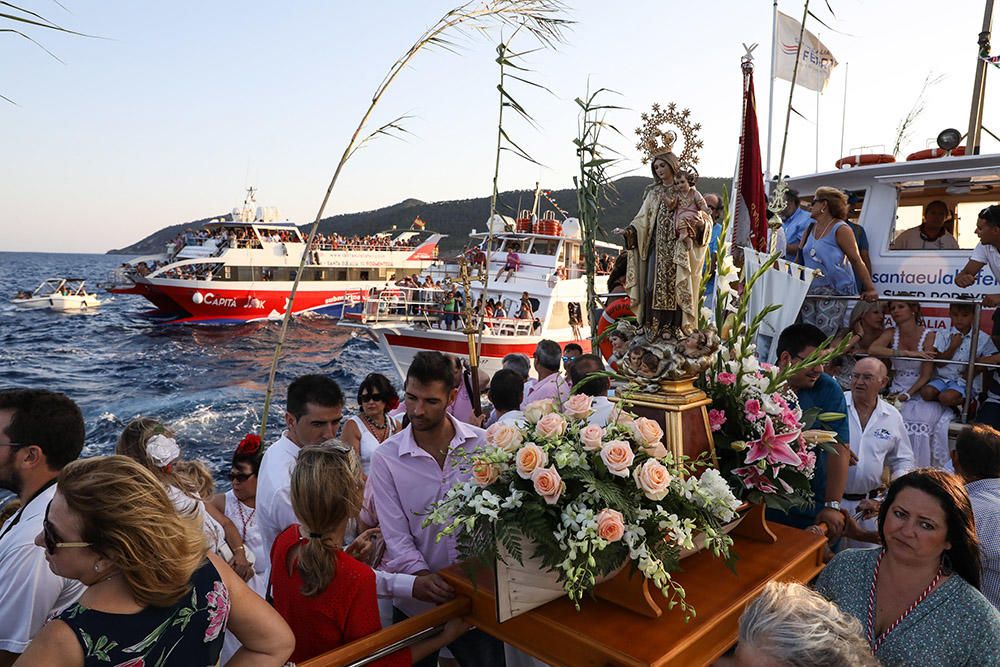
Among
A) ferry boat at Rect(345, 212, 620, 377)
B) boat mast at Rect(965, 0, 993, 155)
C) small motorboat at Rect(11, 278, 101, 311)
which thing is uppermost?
boat mast at Rect(965, 0, 993, 155)

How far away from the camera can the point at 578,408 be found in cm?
227

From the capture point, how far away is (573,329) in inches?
840

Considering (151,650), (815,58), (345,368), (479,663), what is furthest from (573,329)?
(151,650)

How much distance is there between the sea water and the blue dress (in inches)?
437

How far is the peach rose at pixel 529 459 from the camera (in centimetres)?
197

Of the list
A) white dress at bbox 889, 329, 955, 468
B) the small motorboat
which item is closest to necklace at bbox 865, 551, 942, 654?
white dress at bbox 889, 329, 955, 468

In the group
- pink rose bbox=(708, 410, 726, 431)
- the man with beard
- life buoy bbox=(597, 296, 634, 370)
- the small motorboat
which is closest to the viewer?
pink rose bbox=(708, 410, 726, 431)

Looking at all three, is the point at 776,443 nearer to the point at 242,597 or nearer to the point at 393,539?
the point at 393,539

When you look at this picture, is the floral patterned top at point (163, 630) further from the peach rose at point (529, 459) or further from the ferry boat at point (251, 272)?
the ferry boat at point (251, 272)

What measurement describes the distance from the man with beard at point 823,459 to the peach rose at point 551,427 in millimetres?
1703

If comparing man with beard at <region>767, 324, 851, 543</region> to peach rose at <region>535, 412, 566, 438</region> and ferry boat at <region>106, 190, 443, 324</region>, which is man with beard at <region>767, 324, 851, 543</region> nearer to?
peach rose at <region>535, 412, 566, 438</region>

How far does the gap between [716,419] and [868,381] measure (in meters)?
2.21

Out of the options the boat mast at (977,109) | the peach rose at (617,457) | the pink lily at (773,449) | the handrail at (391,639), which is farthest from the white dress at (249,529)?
the boat mast at (977,109)

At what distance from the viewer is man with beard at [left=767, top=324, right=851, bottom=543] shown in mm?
3363
